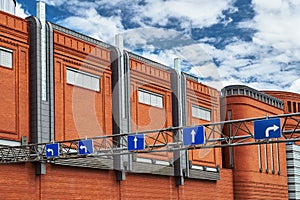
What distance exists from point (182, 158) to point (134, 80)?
29.9ft

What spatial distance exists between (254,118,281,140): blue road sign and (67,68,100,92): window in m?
17.8

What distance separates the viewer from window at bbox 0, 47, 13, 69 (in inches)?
1394

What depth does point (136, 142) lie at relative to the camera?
30641 millimetres

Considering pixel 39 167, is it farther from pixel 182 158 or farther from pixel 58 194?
pixel 182 158

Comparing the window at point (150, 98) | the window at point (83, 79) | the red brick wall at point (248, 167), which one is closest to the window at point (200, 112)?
the red brick wall at point (248, 167)

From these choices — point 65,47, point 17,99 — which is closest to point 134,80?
point 65,47

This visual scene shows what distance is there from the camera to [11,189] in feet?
112

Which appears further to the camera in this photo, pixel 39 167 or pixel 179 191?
pixel 179 191

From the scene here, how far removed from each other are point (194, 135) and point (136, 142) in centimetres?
370

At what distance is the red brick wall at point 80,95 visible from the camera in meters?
39.0

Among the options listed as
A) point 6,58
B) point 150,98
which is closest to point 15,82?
point 6,58

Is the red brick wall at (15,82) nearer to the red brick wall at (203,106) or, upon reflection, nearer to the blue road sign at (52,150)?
the blue road sign at (52,150)

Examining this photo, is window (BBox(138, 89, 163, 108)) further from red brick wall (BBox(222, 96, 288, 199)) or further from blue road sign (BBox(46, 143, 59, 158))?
blue road sign (BBox(46, 143, 59, 158))

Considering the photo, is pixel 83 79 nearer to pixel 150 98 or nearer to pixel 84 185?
pixel 84 185
